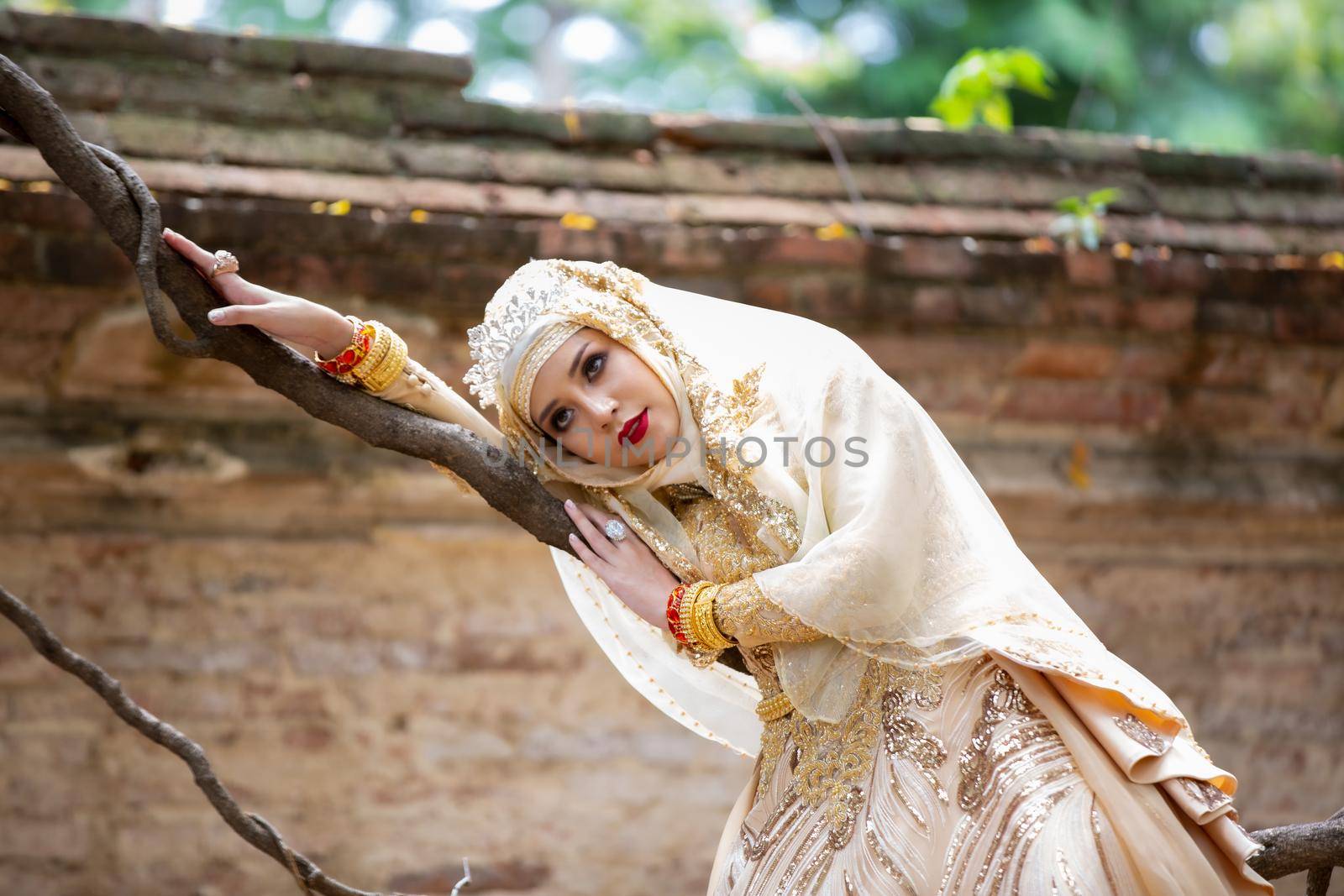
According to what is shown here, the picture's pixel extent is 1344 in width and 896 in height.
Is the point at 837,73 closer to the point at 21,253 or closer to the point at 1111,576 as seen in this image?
the point at 1111,576

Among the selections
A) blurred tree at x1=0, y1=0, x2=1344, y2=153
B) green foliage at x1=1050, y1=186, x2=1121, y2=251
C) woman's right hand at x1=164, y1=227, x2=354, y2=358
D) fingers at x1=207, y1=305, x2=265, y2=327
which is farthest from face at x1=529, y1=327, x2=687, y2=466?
blurred tree at x1=0, y1=0, x2=1344, y2=153

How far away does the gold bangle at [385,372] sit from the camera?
207cm

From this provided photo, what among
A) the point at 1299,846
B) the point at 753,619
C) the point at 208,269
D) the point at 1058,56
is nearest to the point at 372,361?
the point at 208,269

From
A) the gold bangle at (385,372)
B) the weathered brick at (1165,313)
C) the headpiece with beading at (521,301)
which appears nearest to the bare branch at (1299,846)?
the headpiece with beading at (521,301)

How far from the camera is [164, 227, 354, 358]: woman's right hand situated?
196 cm

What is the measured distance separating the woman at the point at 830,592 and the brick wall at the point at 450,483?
4.33 ft

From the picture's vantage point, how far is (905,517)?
188cm

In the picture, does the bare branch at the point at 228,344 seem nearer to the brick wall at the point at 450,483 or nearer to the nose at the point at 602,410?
the nose at the point at 602,410

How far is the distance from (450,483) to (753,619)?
176 cm

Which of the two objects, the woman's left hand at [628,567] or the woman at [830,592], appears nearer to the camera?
the woman at [830,592]

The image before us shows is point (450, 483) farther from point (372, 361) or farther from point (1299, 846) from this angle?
point (1299, 846)

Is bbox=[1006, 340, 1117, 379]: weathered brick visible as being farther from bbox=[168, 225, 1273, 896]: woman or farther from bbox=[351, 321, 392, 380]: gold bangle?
bbox=[351, 321, 392, 380]: gold bangle

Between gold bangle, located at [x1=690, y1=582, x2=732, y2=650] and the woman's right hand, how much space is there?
28.6 inches

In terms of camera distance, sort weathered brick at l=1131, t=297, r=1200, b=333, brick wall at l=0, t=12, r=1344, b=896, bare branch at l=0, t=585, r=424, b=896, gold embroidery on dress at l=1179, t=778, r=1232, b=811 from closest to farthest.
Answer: gold embroidery on dress at l=1179, t=778, r=1232, b=811 < bare branch at l=0, t=585, r=424, b=896 < brick wall at l=0, t=12, r=1344, b=896 < weathered brick at l=1131, t=297, r=1200, b=333
